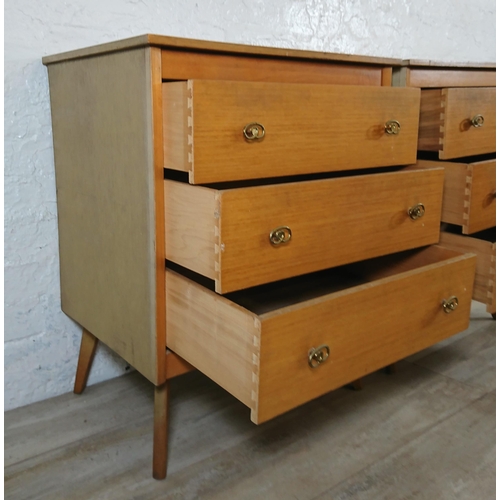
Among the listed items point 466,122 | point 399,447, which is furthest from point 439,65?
point 399,447

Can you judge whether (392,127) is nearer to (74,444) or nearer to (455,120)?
(455,120)

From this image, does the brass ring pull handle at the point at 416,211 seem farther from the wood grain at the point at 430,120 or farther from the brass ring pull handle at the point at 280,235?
the brass ring pull handle at the point at 280,235

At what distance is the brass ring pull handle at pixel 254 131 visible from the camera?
86 centimetres

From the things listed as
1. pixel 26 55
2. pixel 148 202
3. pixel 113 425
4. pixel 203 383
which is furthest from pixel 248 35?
pixel 113 425

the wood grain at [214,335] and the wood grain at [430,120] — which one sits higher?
the wood grain at [430,120]

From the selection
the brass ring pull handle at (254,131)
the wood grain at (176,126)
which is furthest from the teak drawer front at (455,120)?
the wood grain at (176,126)

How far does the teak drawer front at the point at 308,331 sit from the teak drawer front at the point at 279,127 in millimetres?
208

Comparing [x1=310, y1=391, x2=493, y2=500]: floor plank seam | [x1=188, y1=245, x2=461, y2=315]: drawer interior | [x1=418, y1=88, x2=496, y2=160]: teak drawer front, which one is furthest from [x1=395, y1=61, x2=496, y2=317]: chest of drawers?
[x1=310, y1=391, x2=493, y2=500]: floor plank seam

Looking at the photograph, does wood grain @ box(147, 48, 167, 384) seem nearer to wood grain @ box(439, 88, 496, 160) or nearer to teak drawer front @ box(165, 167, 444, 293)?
teak drawer front @ box(165, 167, 444, 293)

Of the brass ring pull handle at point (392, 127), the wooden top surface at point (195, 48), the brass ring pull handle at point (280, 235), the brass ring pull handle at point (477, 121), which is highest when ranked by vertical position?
the wooden top surface at point (195, 48)

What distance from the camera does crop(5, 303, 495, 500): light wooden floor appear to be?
3.24 feet

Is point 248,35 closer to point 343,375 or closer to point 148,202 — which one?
point 148,202

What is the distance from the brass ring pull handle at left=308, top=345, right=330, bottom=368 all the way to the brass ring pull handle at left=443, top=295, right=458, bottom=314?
33 centimetres

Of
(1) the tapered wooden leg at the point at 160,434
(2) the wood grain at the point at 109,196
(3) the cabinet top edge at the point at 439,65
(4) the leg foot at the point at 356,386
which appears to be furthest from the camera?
(4) the leg foot at the point at 356,386
